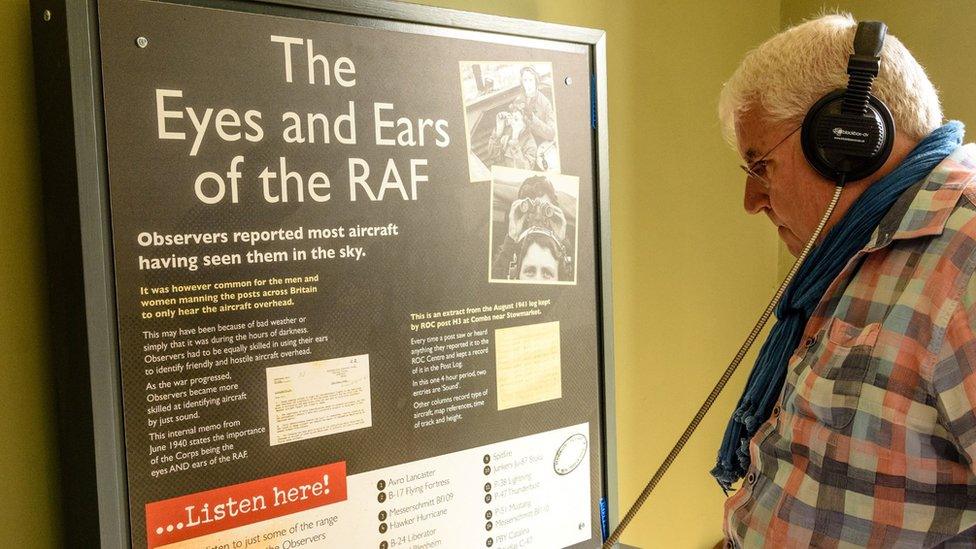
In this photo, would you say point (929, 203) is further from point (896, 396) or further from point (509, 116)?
point (509, 116)

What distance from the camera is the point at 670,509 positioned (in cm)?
201

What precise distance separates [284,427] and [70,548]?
0.30 metres

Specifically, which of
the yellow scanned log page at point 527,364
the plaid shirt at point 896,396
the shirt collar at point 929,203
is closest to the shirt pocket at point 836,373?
the plaid shirt at point 896,396

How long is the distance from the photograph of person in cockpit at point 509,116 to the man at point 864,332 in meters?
0.31

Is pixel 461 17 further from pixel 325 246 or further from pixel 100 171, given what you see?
pixel 100 171

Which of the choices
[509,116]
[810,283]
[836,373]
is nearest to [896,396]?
[836,373]

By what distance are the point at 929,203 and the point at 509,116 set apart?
63 cm

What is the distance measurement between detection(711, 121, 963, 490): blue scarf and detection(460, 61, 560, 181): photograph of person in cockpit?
18.1 inches

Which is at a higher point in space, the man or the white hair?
the white hair

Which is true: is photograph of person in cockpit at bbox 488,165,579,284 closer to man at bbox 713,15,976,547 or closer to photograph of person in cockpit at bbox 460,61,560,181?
photograph of person in cockpit at bbox 460,61,560,181

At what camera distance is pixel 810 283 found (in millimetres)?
1101

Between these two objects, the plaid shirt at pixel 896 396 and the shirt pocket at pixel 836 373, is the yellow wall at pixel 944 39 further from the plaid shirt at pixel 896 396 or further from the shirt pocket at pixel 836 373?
the shirt pocket at pixel 836 373

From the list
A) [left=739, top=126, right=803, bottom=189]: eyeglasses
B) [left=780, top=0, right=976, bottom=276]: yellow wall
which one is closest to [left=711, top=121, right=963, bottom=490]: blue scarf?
[left=739, top=126, right=803, bottom=189]: eyeglasses

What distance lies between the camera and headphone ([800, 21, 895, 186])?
0.99m
